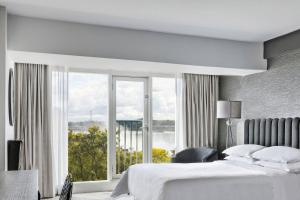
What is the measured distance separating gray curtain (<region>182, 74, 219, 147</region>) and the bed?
1.62m

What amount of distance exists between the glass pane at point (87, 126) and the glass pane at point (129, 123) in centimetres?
25

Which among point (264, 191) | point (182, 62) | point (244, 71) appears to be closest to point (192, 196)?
point (264, 191)

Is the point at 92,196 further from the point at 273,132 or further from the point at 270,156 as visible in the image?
the point at 273,132

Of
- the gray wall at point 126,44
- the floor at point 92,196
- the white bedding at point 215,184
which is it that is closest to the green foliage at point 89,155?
the floor at point 92,196

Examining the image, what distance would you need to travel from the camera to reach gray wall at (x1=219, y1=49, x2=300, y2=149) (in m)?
4.50

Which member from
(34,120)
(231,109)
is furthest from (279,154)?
(34,120)

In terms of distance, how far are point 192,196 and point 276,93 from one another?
2.29 metres

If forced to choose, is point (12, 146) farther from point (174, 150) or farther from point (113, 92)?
Answer: point (174, 150)

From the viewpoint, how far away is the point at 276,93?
4.80 m

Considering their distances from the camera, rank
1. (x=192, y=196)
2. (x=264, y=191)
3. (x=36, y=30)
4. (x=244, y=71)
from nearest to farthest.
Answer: (x=192, y=196), (x=264, y=191), (x=36, y=30), (x=244, y=71)

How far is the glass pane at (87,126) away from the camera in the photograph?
555 cm

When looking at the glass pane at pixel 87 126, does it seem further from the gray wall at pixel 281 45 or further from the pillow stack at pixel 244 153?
the gray wall at pixel 281 45

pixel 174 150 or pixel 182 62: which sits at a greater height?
pixel 182 62

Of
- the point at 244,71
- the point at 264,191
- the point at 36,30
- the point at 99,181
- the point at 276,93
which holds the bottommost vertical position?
the point at 99,181
